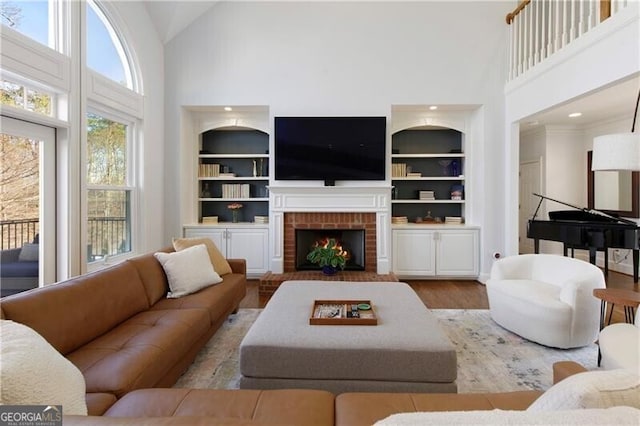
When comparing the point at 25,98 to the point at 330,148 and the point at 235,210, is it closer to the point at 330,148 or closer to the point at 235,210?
the point at 235,210

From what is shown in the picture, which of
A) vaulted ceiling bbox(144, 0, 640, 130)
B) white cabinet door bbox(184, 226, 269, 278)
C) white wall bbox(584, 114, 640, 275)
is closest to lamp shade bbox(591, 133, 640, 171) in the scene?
vaulted ceiling bbox(144, 0, 640, 130)

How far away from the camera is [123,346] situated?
5.94 feet

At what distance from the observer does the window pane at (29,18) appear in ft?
8.18

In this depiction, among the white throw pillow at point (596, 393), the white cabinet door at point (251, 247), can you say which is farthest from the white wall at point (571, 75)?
the white cabinet door at point (251, 247)

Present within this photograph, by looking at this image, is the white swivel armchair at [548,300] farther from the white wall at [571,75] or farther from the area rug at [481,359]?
the white wall at [571,75]

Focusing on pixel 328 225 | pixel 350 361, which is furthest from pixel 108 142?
pixel 350 361

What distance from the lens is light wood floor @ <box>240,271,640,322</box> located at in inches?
148

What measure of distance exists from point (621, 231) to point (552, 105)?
5.76 ft

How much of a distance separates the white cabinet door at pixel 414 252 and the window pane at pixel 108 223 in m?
3.62

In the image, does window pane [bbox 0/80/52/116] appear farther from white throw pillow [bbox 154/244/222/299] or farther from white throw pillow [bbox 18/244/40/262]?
white throw pillow [bbox 154/244/222/299]

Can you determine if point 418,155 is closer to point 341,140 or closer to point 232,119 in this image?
point 341,140

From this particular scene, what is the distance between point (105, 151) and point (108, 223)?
0.82 meters

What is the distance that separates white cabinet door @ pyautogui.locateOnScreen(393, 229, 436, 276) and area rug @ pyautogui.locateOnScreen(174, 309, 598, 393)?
1.57 meters

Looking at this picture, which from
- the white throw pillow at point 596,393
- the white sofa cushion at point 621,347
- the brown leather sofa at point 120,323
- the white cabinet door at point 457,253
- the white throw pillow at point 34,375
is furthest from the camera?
the white cabinet door at point 457,253
